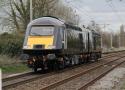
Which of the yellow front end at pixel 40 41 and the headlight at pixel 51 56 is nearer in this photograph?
the headlight at pixel 51 56

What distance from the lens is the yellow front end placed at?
2505 cm

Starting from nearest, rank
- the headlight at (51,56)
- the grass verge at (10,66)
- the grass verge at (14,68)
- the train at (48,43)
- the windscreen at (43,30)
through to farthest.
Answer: the headlight at (51,56)
the train at (48,43)
the windscreen at (43,30)
the grass verge at (14,68)
the grass verge at (10,66)

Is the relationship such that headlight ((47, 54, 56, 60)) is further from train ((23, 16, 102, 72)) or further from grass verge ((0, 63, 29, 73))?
grass verge ((0, 63, 29, 73))

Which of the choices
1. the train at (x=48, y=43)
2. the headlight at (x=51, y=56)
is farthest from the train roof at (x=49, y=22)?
the headlight at (x=51, y=56)

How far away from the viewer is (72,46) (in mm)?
28469

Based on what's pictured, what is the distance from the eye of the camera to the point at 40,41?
2528cm

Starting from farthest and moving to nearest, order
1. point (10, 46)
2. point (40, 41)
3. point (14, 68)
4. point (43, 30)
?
point (10, 46) < point (14, 68) < point (43, 30) < point (40, 41)

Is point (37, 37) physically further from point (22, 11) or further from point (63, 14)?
point (63, 14)

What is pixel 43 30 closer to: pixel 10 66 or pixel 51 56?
pixel 51 56

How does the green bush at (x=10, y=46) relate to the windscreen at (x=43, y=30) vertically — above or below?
below

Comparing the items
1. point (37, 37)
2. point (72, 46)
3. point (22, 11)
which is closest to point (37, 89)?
point (37, 37)

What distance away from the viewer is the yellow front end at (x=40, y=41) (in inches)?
986

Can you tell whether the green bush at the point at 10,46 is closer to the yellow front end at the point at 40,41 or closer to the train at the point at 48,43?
the train at the point at 48,43

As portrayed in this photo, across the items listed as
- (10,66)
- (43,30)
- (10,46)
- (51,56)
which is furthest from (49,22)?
(10,46)
